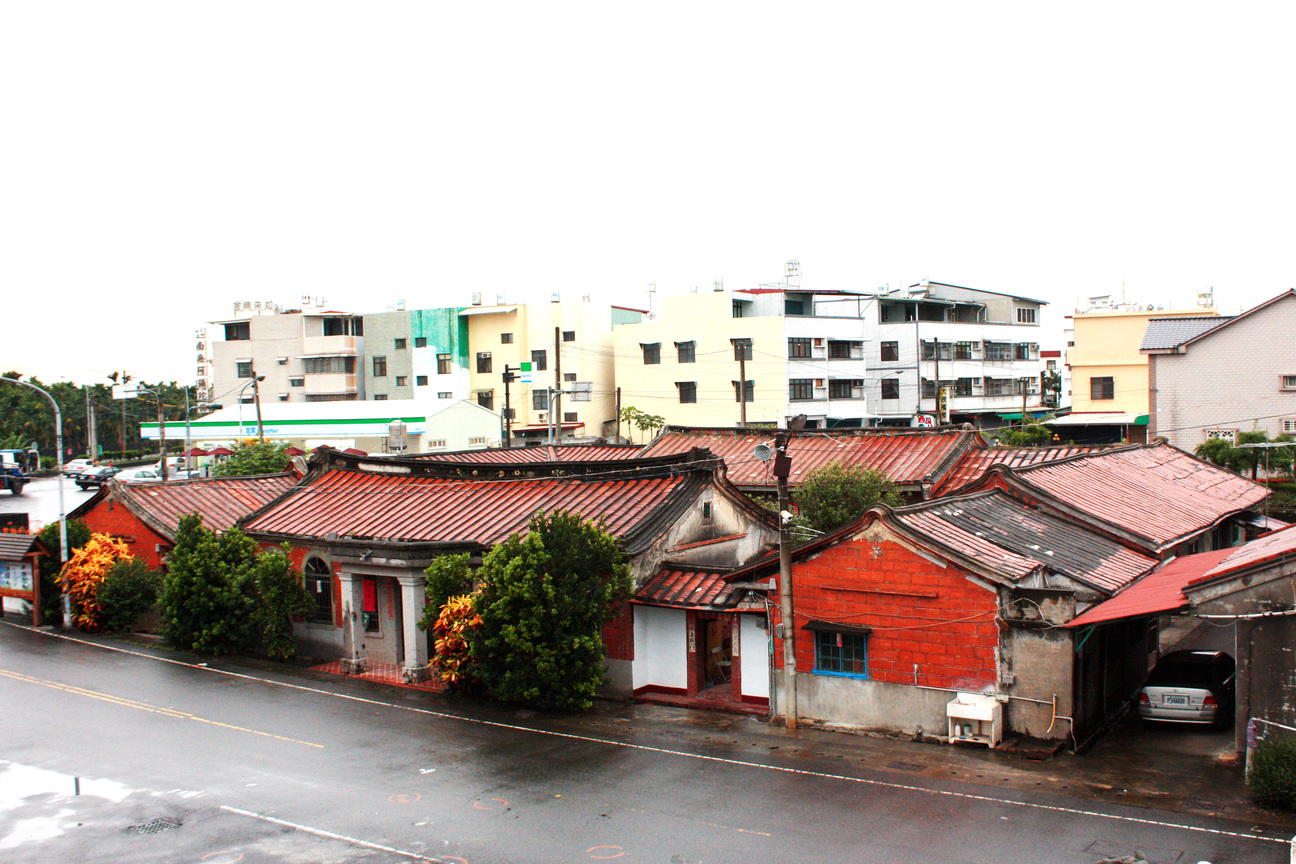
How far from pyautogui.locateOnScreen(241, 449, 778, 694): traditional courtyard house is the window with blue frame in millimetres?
4248

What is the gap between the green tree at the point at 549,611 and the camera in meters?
19.2

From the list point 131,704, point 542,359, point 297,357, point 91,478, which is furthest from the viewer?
point 297,357

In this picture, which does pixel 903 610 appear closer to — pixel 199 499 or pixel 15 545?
pixel 199 499

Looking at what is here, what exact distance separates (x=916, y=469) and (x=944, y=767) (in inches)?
717

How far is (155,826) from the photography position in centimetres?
1425

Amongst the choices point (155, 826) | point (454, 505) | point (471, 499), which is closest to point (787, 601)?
point (471, 499)

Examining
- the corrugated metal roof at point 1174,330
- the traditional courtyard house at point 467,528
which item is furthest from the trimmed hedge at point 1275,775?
the corrugated metal roof at point 1174,330

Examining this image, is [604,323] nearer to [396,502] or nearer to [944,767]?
[396,502]

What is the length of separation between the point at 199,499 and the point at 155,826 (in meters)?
18.1

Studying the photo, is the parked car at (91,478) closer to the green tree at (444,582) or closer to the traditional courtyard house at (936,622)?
the green tree at (444,582)

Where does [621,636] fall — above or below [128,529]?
below

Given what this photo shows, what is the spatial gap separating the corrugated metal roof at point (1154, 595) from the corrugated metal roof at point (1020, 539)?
2.17 ft

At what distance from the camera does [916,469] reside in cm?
Answer: 3319

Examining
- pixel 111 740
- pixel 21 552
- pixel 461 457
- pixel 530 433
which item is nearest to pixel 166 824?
pixel 111 740
